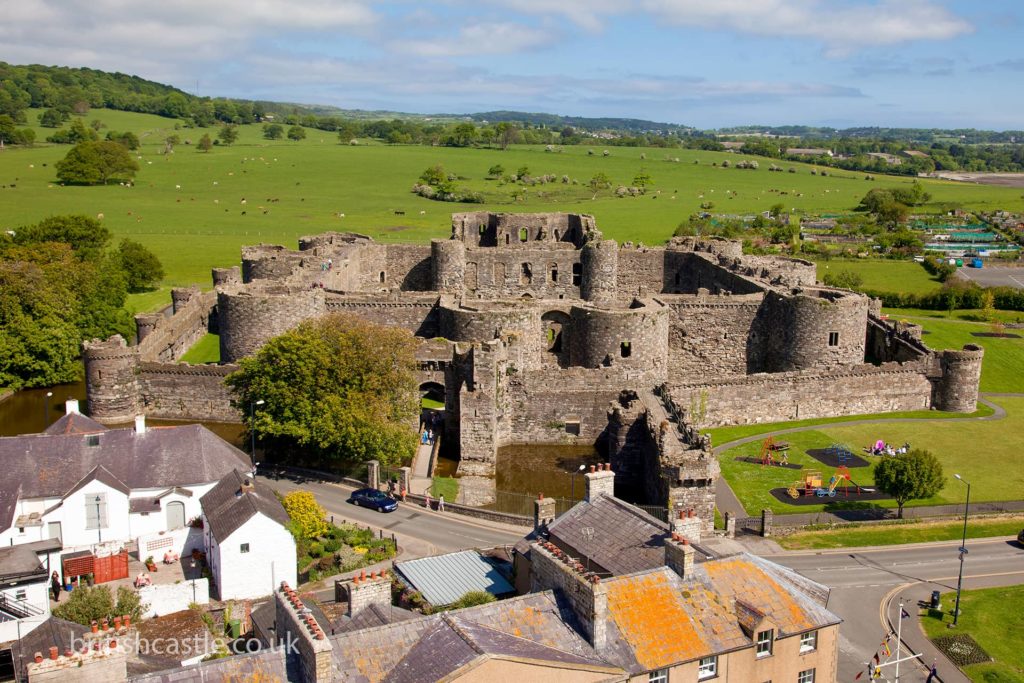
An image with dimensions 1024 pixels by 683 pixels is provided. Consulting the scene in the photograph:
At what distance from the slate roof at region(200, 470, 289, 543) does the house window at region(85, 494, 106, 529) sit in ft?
12.0

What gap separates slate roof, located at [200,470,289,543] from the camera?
3503 centimetres

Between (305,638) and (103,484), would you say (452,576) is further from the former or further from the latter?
(103,484)

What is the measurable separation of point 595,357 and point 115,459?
85.5ft

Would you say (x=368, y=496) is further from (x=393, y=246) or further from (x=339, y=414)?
(x=393, y=246)

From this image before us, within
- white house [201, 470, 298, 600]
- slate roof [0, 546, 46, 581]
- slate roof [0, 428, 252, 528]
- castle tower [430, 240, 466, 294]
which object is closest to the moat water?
slate roof [0, 428, 252, 528]

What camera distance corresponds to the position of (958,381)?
57.7 meters

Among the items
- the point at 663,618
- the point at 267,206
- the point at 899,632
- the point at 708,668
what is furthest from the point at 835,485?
the point at 267,206

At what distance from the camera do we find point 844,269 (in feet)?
376

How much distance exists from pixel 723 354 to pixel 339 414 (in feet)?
87.8

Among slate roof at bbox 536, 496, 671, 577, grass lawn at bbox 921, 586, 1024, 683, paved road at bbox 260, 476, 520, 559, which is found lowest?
grass lawn at bbox 921, 586, 1024, 683

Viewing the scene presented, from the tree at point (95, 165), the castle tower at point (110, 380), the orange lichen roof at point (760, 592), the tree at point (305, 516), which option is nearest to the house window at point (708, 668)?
the orange lichen roof at point (760, 592)

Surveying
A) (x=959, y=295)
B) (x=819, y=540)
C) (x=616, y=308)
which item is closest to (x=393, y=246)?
(x=616, y=308)

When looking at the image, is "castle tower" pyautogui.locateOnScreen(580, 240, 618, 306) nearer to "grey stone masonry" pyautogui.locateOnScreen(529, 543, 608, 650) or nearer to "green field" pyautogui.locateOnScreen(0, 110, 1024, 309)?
"green field" pyautogui.locateOnScreen(0, 110, 1024, 309)

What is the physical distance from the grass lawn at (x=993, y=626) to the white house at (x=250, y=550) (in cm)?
2201
